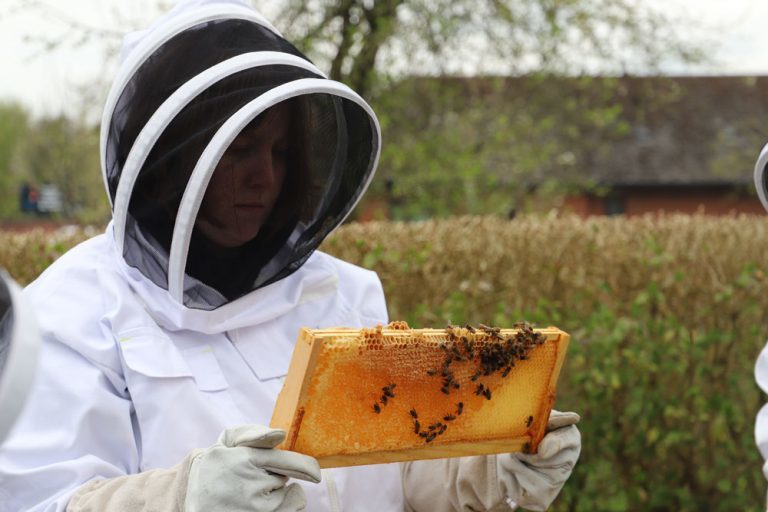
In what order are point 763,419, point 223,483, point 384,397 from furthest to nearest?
1. point 763,419
2. point 384,397
3. point 223,483

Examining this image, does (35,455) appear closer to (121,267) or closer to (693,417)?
(121,267)

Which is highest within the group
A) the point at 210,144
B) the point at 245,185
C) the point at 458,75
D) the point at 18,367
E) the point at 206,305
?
the point at 18,367

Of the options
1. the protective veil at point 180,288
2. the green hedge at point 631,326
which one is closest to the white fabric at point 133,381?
the protective veil at point 180,288

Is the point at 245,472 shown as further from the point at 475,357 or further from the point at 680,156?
the point at 680,156

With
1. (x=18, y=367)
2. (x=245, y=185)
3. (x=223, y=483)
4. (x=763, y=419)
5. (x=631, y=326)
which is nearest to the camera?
(x=18, y=367)

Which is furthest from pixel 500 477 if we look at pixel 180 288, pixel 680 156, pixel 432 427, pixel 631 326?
pixel 680 156

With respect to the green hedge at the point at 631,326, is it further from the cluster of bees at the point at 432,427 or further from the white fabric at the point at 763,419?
the cluster of bees at the point at 432,427

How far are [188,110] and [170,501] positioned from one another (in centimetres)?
94

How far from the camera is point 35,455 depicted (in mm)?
1858

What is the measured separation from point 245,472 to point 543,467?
0.89m

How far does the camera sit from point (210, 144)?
2.06 metres

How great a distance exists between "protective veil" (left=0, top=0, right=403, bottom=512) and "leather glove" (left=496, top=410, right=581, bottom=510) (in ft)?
1.07

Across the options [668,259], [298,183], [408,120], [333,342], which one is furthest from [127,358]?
[408,120]

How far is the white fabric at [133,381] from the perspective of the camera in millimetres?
1873
